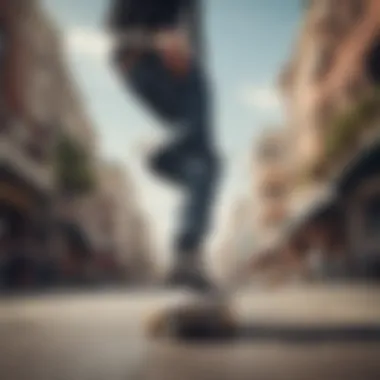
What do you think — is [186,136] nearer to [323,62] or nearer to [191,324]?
[323,62]

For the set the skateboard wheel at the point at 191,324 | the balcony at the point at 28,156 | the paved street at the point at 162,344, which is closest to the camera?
the paved street at the point at 162,344

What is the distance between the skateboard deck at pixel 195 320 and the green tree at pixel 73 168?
1.66ft

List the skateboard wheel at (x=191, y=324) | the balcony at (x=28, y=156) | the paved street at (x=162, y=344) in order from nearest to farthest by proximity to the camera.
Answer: the paved street at (x=162, y=344) → the skateboard wheel at (x=191, y=324) → the balcony at (x=28, y=156)

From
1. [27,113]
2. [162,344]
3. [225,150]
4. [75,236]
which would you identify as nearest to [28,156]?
[27,113]

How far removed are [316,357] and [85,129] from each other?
3.60 feet

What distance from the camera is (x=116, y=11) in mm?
2404

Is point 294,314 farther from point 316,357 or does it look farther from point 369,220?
point 369,220

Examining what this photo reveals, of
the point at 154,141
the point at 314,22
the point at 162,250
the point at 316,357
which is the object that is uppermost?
the point at 314,22

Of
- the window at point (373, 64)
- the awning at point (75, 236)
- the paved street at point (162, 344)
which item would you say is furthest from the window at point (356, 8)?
the awning at point (75, 236)

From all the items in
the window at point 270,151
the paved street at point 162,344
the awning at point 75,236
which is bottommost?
the paved street at point 162,344

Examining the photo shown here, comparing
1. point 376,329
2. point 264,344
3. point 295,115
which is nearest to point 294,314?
point 264,344

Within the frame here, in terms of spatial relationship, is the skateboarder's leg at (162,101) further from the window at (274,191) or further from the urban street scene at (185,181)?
the window at (274,191)

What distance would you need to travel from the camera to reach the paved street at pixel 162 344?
2.19 metres

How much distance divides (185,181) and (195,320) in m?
0.48
